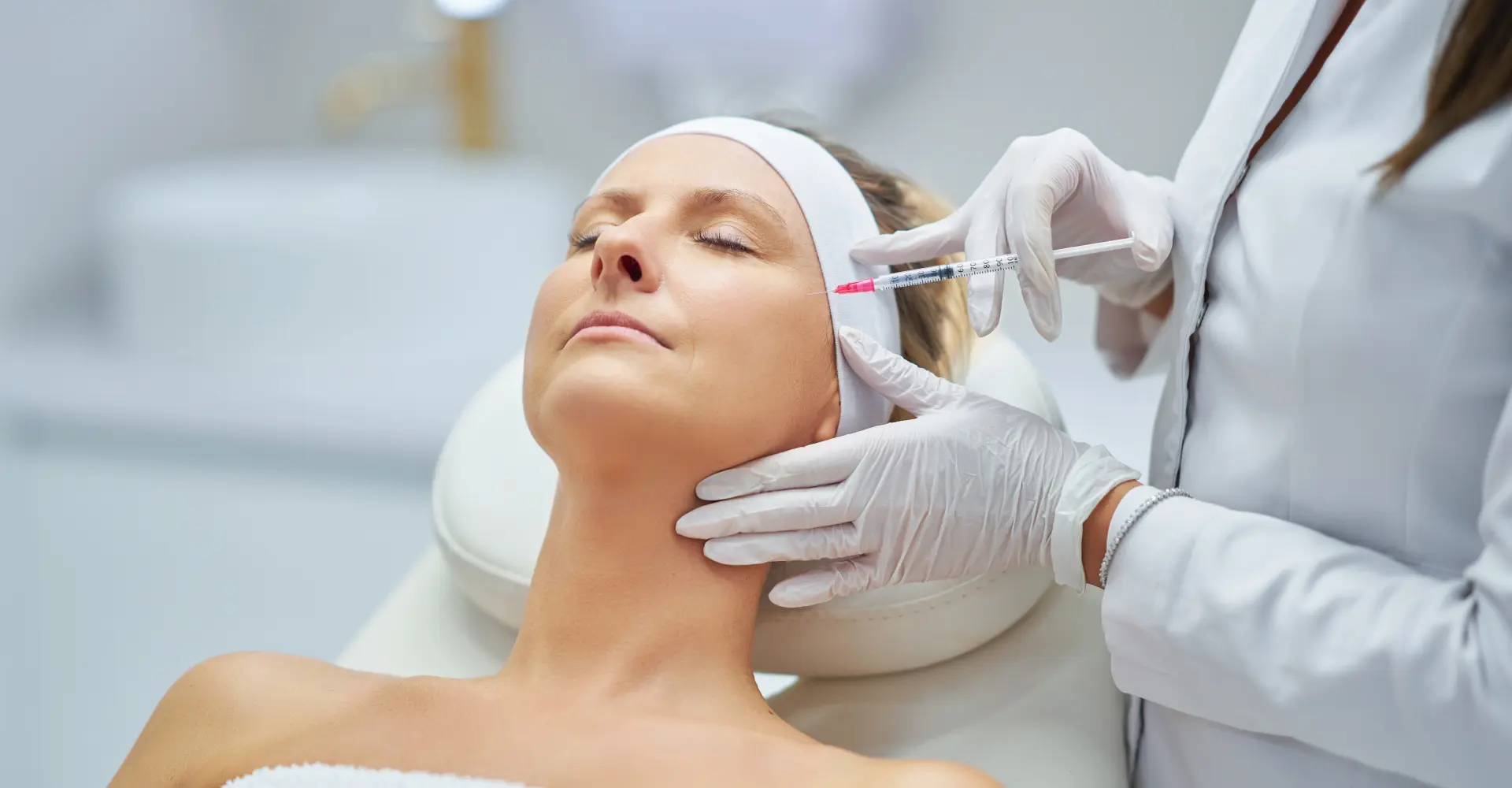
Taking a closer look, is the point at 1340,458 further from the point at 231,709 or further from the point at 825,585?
the point at 231,709

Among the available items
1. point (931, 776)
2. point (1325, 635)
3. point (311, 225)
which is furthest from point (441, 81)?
point (1325, 635)

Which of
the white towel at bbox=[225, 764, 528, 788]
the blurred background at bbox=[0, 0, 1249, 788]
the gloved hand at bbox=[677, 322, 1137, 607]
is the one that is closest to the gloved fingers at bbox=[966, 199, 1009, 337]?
the gloved hand at bbox=[677, 322, 1137, 607]

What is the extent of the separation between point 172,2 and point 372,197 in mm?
792

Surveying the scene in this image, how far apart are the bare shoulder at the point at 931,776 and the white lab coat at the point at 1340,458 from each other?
0.67 feet

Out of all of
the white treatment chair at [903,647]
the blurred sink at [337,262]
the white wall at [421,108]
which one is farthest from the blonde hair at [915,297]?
the blurred sink at [337,262]

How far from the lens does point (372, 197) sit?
291cm

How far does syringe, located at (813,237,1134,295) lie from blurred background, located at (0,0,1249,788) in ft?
3.31

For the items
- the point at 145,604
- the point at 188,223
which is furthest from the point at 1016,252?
the point at 188,223

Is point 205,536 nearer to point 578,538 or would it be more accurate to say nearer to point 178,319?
point 178,319

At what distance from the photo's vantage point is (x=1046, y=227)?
1115mm

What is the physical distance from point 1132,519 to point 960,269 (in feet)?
0.96

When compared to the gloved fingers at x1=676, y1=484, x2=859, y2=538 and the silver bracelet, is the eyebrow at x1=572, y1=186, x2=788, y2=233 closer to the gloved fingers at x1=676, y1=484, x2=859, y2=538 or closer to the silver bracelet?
the gloved fingers at x1=676, y1=484, x2=859, y2=538

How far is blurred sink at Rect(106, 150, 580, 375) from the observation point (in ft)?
9.20

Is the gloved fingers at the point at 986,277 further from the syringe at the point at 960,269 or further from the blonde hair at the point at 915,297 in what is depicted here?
the blonde hair at the point at 915,297
